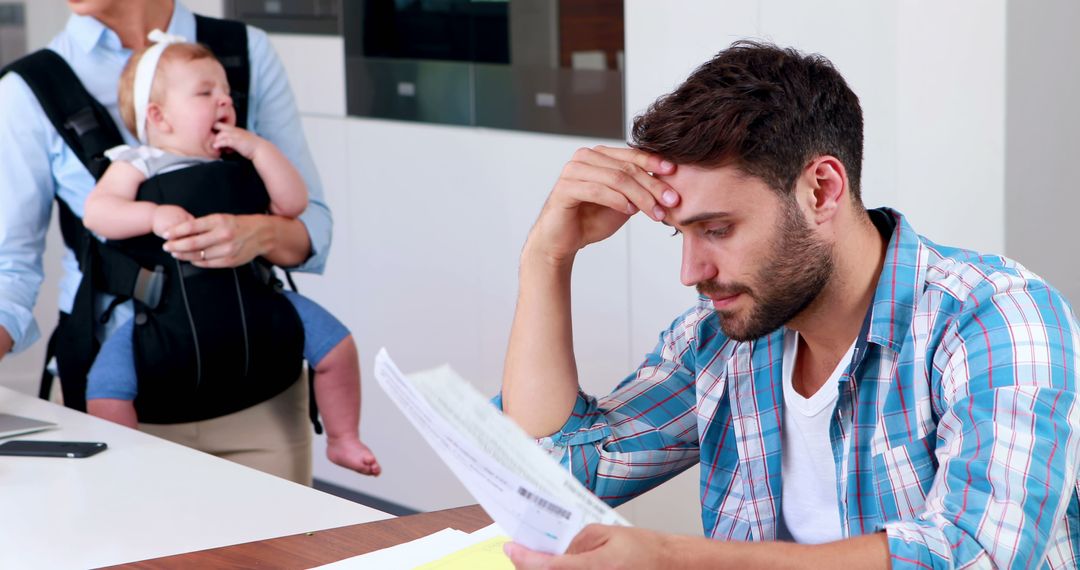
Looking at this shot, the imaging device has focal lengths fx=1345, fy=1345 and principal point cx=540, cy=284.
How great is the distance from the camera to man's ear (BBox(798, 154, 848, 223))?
4.98 feet

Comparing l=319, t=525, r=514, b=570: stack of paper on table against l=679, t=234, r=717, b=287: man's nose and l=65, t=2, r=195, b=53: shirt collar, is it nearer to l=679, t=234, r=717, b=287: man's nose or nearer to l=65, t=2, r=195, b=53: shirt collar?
l=679, t=234, r=717, b=287: man's nose

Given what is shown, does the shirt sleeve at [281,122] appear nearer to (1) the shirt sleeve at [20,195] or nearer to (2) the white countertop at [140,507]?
(1) the shirt sleeve at [20,195]

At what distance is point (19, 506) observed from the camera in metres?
1.83

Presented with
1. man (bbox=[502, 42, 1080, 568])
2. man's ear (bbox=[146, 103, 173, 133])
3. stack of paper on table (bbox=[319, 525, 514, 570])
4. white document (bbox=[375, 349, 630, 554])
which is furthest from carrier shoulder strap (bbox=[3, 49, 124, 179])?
white document (bbox=[375, 349, 630, 554])

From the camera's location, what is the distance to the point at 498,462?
1.12m

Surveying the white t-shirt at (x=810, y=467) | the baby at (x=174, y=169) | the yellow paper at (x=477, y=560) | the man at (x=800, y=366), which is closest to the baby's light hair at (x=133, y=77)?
the baby at (x=174, y=169)

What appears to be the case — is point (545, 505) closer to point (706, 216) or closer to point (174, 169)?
point (706, 216)

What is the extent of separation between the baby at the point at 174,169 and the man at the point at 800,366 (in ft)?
2.93

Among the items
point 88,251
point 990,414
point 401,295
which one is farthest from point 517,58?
point 990,414

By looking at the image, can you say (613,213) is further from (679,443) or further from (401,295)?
(401,295)

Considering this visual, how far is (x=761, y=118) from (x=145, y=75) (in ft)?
4.45

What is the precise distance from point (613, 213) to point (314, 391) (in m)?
1.12

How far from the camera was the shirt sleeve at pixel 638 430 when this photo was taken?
1736 mm

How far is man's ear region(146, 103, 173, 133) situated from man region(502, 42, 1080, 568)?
105 centimetres
